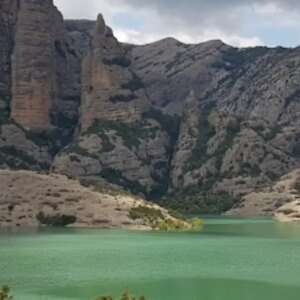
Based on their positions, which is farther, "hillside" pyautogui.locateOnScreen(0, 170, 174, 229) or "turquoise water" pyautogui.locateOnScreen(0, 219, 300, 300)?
"hillside" pyautogui.locateOnScreen(0, 170, 174, 229)

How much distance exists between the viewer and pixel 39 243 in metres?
111

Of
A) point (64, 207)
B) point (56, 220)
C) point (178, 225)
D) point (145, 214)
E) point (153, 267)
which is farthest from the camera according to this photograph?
point (64, 207)

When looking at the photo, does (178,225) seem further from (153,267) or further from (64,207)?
(153,267)

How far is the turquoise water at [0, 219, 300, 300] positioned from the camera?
60844 millimetres

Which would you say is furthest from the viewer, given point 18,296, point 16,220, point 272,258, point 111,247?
point 16,220

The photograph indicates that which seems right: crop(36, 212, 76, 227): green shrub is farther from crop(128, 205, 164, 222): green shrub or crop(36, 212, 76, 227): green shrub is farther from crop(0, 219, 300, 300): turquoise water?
crop(0, 219, 300, 300): turquoise water

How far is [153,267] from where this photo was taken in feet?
260

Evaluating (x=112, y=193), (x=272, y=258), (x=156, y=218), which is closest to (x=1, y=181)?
(x=112, y=193)

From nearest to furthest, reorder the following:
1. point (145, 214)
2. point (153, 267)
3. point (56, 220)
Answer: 1. point (153, 267)
2. point (56, 220)
3. point (145, 214)

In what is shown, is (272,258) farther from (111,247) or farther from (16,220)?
(16,220)

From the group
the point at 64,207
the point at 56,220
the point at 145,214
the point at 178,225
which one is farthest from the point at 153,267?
the point at 64,207

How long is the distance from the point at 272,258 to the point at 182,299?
116 ft

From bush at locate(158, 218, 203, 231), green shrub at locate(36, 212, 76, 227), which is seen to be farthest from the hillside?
bush at locate(158, 218, 203, 231)

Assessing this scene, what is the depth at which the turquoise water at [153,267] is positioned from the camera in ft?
200
